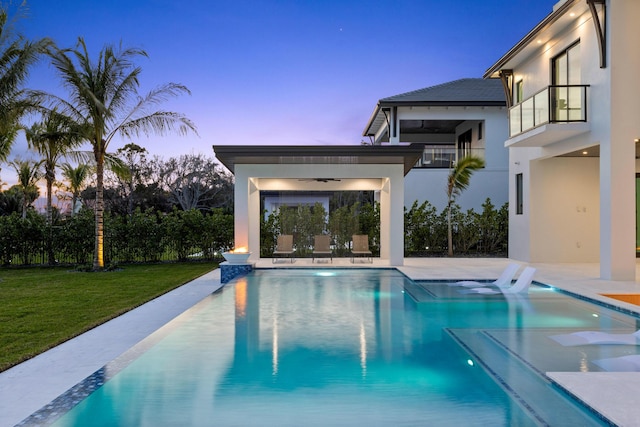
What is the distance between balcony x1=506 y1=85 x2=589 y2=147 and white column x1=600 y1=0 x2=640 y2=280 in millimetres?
1045

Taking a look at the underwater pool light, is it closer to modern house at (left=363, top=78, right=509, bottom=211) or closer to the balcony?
the balcony

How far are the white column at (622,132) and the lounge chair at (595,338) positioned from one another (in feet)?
20.3

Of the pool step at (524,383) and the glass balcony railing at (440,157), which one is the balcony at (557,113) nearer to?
the pool step at (524,383)

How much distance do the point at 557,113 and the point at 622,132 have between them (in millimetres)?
1841

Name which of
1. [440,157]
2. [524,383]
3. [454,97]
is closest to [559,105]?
[524,383]

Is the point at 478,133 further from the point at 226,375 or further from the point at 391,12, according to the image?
the point at 226,375

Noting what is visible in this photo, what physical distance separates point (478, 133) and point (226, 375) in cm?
2390

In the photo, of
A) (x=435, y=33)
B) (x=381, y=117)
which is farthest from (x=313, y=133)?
(x=435, y=33)

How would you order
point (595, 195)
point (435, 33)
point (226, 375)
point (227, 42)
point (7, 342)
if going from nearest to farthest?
point (226, 375) → point (7, 342) → point (595, 195) → point (227, 42) → point (435, 33)

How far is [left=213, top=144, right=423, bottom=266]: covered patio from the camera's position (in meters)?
14.8

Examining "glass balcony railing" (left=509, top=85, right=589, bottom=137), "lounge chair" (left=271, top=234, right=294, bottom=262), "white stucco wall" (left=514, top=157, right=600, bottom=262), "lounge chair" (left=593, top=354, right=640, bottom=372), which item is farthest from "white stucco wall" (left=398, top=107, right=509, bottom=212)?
"lounge chair" (left=593, top=354, right=640, bottom=372)

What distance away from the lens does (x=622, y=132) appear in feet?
40.5

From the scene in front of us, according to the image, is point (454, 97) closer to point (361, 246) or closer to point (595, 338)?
point (361, 246)

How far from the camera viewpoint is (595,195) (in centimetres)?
1758
